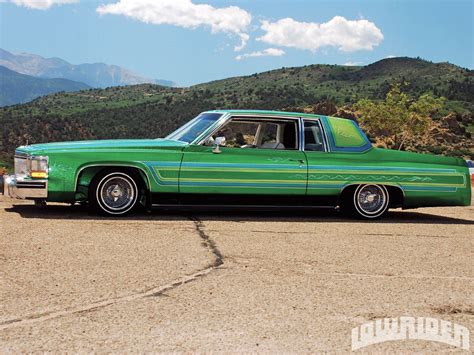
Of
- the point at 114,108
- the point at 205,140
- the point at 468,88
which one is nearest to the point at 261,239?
the point at 205,140

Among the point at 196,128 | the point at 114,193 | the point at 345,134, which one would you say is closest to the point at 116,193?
the point at 114,193

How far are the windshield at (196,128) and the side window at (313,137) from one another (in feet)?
4.42

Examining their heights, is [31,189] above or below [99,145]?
below

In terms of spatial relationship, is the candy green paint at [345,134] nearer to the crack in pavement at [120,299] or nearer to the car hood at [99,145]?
the car hood at [99,145]

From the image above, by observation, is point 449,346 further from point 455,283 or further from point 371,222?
point 371,222

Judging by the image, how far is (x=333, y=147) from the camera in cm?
942

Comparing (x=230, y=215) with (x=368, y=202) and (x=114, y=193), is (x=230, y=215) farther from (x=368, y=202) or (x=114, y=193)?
(x=368, y=202)

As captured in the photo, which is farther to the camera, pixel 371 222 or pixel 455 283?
pixel 371 222

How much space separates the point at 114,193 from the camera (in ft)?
28.5

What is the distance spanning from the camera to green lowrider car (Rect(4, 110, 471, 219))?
27.8 feet

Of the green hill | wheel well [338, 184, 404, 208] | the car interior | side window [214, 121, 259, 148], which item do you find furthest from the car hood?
the green hill

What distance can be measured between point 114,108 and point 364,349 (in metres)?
146

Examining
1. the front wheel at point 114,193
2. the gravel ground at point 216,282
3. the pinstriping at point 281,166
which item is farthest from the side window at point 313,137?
the front wheel at point 114,193

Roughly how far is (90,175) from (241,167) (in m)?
2.08
